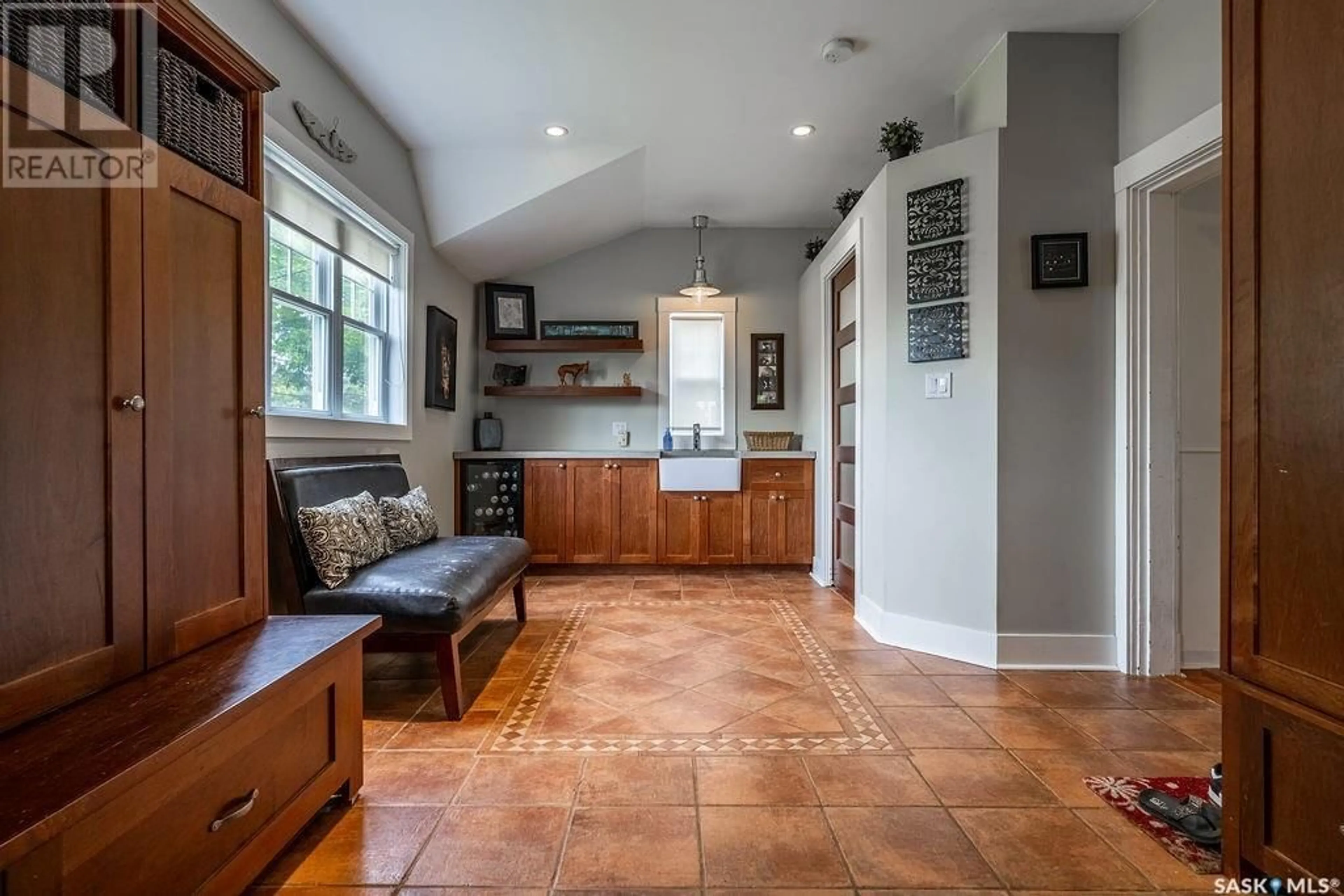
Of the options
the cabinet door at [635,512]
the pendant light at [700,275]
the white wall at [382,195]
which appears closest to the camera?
the white wall at [382,195]

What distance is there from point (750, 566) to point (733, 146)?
298 centimetres

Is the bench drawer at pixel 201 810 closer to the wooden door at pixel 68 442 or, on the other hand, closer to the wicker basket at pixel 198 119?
the wooden door at pixel 68 442

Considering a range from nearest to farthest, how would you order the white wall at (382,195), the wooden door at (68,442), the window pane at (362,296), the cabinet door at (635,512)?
the wooden door at (68,442)
the white wall at (382,195)
the window pane at (362,296)
the cabinet door at (635,512)

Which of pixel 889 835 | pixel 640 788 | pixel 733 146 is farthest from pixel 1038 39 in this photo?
pixel 640 788

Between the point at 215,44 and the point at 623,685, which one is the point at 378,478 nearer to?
the point at 623,685

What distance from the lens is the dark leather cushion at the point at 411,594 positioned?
2.09 metres

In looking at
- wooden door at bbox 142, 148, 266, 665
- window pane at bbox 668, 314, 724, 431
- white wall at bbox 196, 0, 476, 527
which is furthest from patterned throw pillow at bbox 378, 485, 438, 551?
window pane at bbox 668, 314, 724, 431

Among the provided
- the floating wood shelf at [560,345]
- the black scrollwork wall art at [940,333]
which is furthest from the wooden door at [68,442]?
the floating wood shelf at [560,345]

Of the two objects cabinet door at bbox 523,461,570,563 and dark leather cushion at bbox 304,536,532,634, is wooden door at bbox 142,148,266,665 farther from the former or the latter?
cabinet door at bbox 523,461,570,563

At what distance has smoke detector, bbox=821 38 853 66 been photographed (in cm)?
263

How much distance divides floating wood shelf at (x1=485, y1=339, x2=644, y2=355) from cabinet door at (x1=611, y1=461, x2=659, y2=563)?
0.99 meters

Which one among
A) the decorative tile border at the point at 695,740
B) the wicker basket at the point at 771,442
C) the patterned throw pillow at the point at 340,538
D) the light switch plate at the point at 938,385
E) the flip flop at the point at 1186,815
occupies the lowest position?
the decorative tile border at the point at 695,740

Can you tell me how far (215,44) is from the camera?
5.03 ft

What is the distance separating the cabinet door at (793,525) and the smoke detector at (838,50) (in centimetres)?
283
